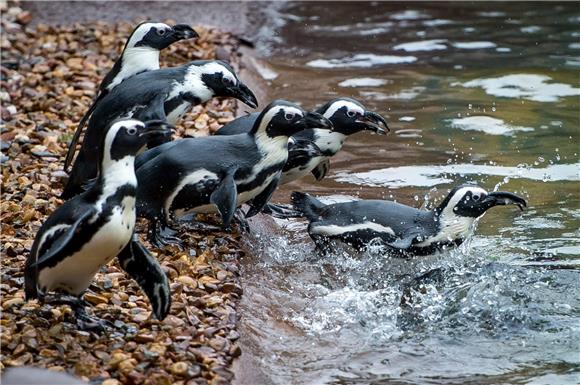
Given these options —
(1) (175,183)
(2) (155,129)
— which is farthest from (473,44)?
(2) (155,129)

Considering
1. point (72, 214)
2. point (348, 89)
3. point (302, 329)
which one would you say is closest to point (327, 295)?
point (302, 329)

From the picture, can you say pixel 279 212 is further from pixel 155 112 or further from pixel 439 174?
pixel 439 174

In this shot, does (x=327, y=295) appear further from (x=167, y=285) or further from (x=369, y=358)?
(x=167, y=285)

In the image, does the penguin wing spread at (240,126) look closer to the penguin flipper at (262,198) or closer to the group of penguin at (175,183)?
the group of penguin at (175,183)

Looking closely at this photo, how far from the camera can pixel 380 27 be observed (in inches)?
424

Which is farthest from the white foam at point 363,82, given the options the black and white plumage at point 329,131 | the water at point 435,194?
the black and white plumage at point 329,131

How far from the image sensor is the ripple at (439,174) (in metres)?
7.00

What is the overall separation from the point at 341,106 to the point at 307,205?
67 cm

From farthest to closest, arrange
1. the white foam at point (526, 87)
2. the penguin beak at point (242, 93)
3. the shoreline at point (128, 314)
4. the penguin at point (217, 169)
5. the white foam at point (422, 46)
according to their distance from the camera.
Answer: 1. the white foam at point (422, 46)
2. the white foam at point (526, 87)
3. the penguin beak at point (242, 93)
4. the penguin at point (217, 169)
5. the shoreline at point (128, 314)

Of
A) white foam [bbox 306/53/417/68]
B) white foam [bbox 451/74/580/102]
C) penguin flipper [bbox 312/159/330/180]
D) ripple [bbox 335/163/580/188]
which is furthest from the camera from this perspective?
white foam [bbox 306/53/417/68]

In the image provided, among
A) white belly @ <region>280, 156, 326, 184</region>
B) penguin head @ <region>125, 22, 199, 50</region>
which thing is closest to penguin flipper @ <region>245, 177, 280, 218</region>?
white belly @ <region>280, 156, 326, 184</region>

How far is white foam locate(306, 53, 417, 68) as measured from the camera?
9.76 metres

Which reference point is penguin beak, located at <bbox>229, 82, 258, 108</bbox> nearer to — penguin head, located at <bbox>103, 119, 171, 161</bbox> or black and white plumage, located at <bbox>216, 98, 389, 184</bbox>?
black and white plumage, located at <bbox>216, 98, 389, 184</bbox>

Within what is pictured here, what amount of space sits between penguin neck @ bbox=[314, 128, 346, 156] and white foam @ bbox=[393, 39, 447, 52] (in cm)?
386
